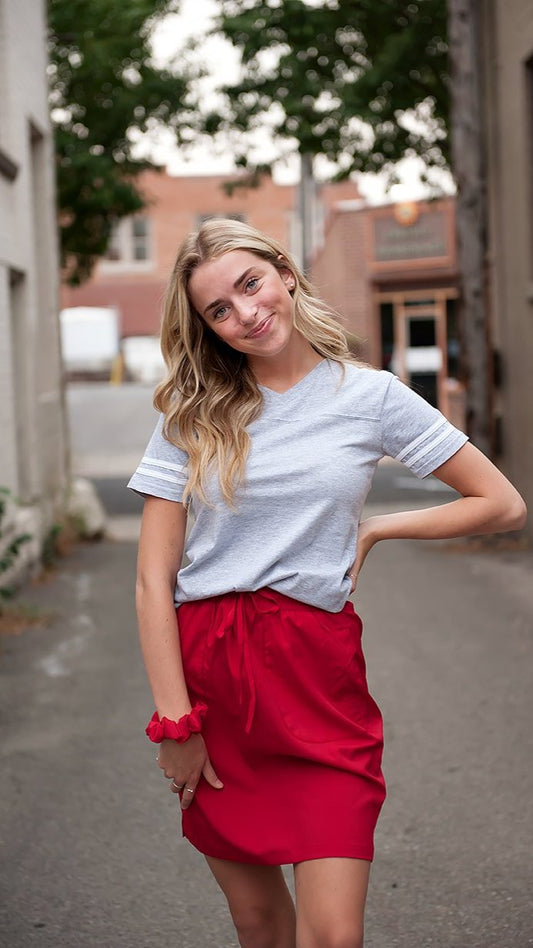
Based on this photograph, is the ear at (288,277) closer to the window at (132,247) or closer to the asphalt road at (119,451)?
the asphalt road at (119,451)

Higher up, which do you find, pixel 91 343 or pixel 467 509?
pixel 467 509

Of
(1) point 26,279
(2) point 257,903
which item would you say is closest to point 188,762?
(2) point 257,903

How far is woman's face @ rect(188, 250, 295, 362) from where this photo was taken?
2680 mm

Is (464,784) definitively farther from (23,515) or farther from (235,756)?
(23,515)

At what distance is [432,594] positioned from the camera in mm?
9969

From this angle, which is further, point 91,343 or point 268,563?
point 91,343

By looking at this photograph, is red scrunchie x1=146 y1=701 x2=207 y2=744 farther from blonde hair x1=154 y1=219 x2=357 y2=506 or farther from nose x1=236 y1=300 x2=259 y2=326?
nose x1=236 y1=300 x2=259 y2=326

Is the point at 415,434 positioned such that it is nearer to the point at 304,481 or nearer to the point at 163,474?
the point at 304,481

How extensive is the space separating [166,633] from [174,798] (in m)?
2.71

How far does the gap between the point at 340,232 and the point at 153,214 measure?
73.1 ft

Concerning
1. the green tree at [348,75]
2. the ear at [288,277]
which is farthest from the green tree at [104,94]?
the ear at [288,277]

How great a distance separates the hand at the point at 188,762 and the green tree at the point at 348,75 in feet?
46.2

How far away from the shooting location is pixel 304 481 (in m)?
2.63

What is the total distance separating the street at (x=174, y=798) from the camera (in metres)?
Answer: 4.01
